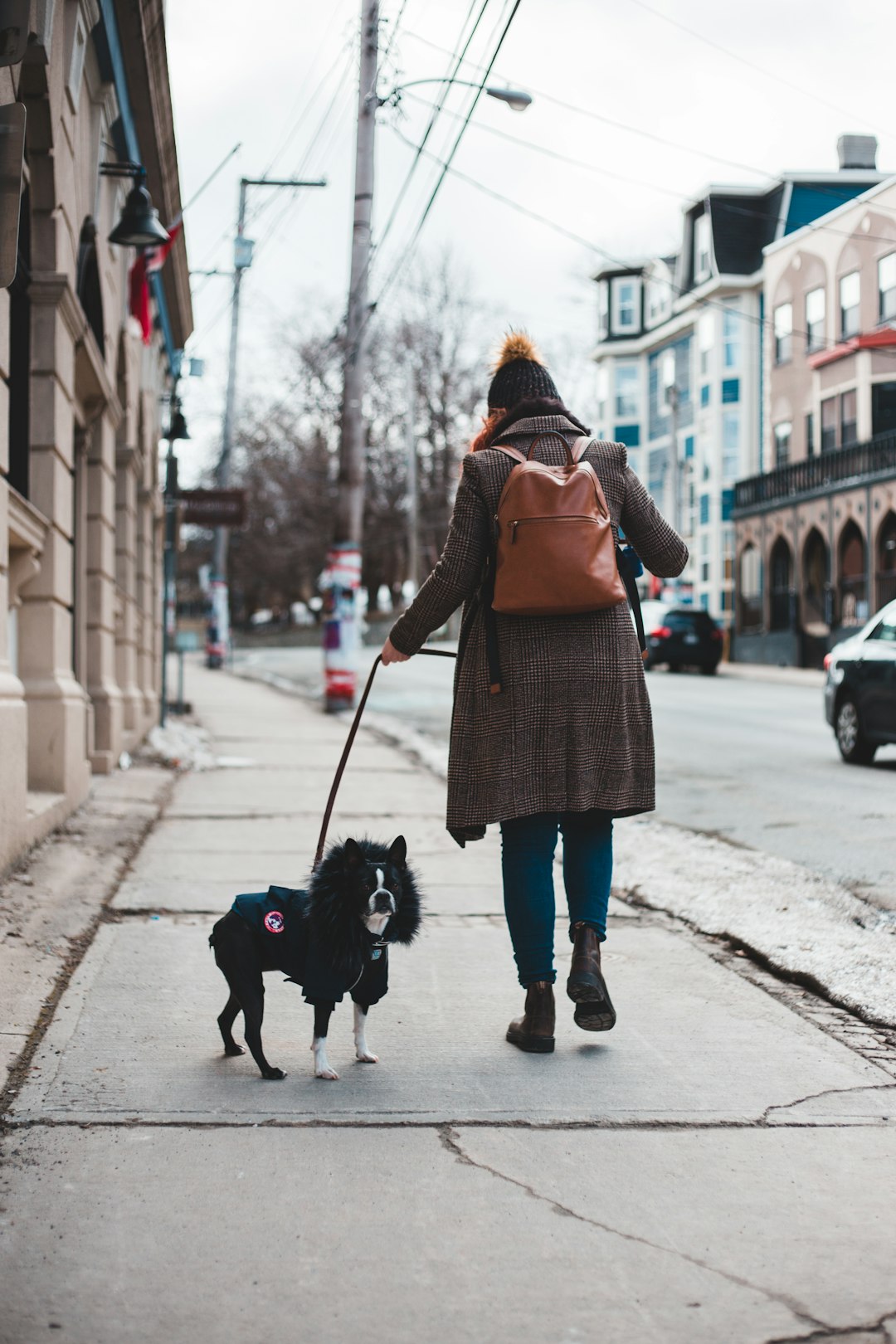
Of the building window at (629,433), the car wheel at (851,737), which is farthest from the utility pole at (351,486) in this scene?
the building window at (629,433)

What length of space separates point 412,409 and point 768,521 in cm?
1448

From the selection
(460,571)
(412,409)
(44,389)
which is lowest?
(460,571)

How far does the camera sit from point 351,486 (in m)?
21.2

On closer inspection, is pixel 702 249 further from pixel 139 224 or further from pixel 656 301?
pixel 139 224

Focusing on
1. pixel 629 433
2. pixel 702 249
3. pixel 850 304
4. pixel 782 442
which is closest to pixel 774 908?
pixel 850 304

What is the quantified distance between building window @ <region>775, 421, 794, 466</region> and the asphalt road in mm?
18454

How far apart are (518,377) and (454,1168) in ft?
7.88

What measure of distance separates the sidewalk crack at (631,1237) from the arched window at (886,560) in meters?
31.6

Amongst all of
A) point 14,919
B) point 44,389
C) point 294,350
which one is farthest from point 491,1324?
point 294,350

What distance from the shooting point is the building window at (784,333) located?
40719mm

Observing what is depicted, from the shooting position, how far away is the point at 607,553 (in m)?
4.14

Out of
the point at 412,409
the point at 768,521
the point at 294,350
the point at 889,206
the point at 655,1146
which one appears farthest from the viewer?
the point at 294,350

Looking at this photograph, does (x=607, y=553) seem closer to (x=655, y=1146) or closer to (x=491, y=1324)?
(x=655, y=1146)

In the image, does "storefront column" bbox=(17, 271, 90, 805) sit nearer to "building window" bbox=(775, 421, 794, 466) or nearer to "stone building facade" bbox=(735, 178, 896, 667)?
"stone building facade" bbox=(735, 178, 896, 667)
